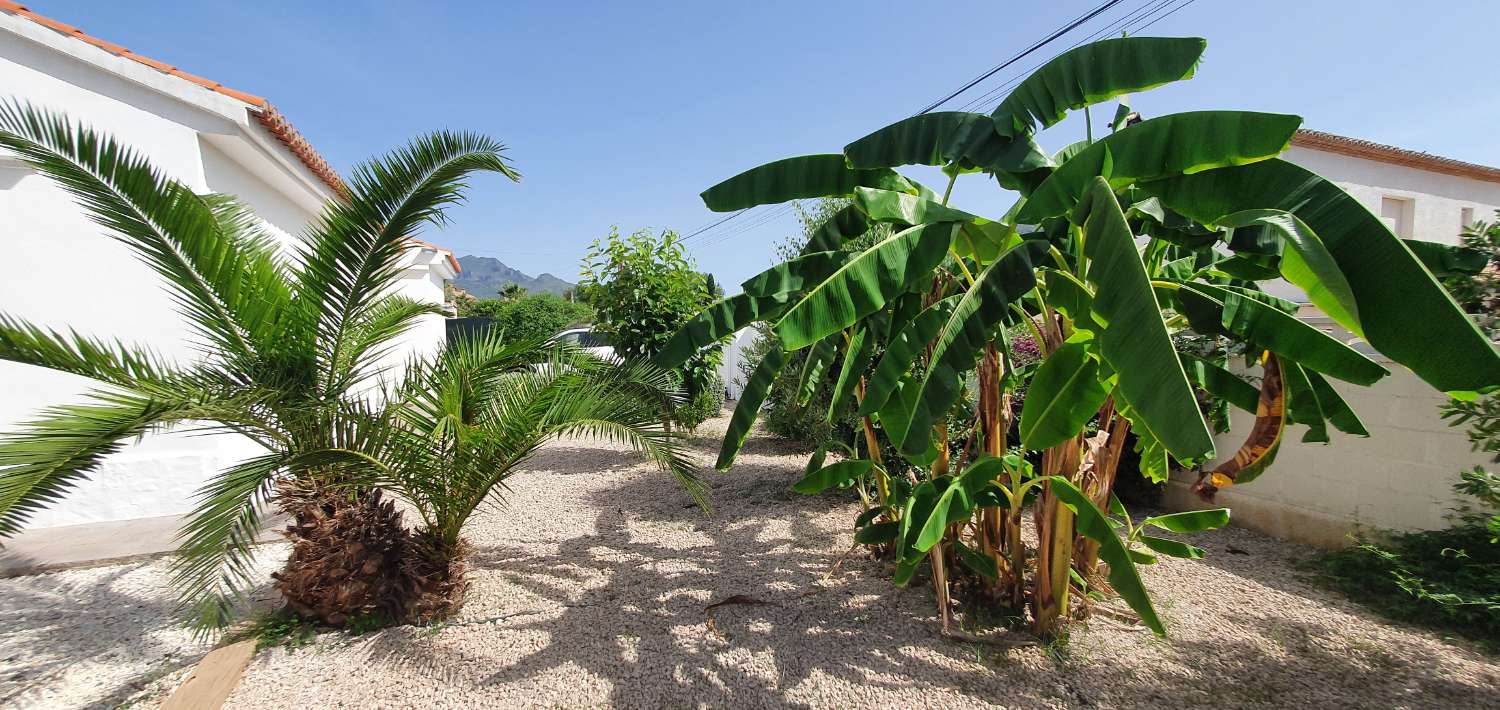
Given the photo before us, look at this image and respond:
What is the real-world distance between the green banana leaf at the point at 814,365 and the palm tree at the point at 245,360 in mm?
2335

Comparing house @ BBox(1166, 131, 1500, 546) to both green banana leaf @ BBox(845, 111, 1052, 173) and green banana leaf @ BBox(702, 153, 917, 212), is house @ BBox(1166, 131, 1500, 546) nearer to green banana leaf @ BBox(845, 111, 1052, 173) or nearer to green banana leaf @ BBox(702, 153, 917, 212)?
green banana leaf @ BBox(845, 111, 1052, 173)

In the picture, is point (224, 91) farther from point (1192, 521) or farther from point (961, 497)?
point (1192, 521)

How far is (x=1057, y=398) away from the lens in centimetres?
245

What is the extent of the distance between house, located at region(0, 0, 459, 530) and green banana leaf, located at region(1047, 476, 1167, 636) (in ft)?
17.5

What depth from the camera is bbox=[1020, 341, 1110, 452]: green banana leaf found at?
2396 millimetres

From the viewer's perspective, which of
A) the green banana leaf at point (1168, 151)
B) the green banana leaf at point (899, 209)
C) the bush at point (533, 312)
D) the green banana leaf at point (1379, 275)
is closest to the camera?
the green banana leaf at point (1379, 275)

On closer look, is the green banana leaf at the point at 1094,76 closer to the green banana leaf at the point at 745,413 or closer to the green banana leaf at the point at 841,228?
the green banana leaf at the point at 841,228

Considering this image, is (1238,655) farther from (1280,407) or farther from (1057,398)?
(1057,398)

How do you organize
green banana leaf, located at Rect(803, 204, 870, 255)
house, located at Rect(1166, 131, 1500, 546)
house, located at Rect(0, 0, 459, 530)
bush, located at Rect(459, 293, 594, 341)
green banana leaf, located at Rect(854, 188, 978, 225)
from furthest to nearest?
bush, located at Rect(459, 293, 594, 341) < house, located at Rect(0, 0, 459, 530) < house, located at Rect(1166, 131, 1500, 546) < green banana leaf, located at Rect(803, 204, 870, 255) < green banana leaf, located at Rect(854, 188, 978, 225)

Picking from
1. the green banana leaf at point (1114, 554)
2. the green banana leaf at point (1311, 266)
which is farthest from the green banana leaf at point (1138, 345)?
the green banana leaf at point (1114, 554)

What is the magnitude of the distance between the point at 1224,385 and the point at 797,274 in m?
2.37

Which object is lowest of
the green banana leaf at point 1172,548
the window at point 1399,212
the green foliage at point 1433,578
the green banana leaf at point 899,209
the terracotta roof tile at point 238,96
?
the green foliage at point 1433,578

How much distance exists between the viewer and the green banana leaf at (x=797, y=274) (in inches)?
125

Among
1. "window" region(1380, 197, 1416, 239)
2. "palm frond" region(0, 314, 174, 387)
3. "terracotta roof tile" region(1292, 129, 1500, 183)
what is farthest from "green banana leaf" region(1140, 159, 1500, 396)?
"window" region(1380, 197, 1416, 239)
